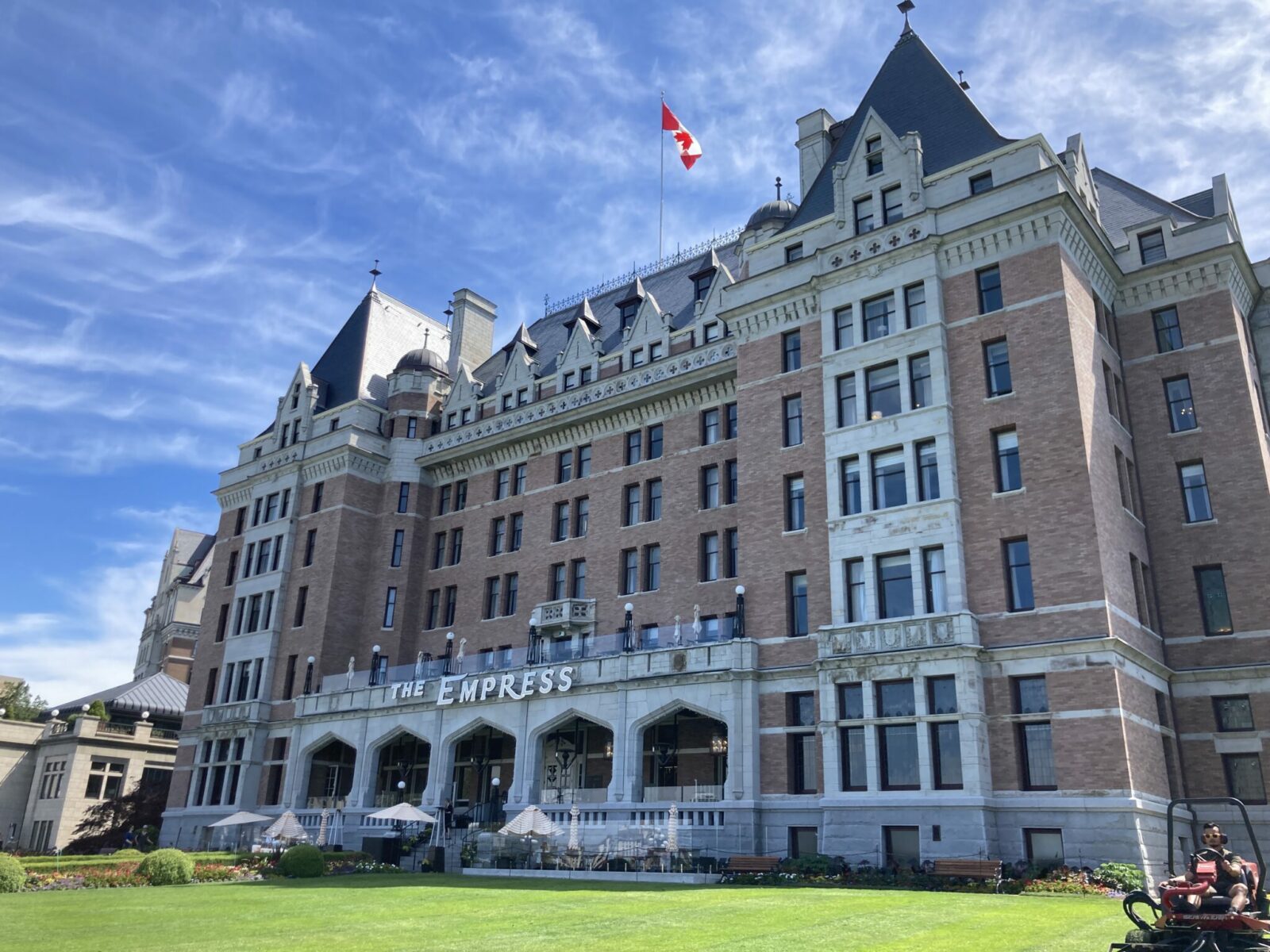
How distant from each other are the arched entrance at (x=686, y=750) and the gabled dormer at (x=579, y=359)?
17947mm

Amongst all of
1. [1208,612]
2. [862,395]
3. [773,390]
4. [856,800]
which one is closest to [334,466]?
[773,390]

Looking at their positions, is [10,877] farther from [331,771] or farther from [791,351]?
[791,351]

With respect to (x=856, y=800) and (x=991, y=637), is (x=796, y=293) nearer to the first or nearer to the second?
(x=991, y=637)

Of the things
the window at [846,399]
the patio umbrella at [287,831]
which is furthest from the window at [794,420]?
the patio umbrella at [287,831]

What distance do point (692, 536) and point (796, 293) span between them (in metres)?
11.0

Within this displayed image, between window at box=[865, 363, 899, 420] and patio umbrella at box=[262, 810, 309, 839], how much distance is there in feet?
90.9

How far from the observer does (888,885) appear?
1096 inches

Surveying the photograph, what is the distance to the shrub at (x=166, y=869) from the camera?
30141mm

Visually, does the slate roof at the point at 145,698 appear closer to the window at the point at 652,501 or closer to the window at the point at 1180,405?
the window at the point at 652,501

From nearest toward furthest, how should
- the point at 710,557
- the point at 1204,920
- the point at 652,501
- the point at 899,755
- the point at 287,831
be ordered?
the point at 1204,920 → the point at 899,755 → the point at 287,831 → the point at 710,557 → the point at 652,501

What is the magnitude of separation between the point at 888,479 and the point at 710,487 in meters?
10.6

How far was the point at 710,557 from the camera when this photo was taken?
144 feet

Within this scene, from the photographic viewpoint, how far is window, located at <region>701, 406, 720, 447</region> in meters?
45.6

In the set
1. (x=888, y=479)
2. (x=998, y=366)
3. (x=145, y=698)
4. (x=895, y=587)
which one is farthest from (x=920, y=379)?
(x=145, y=698)
